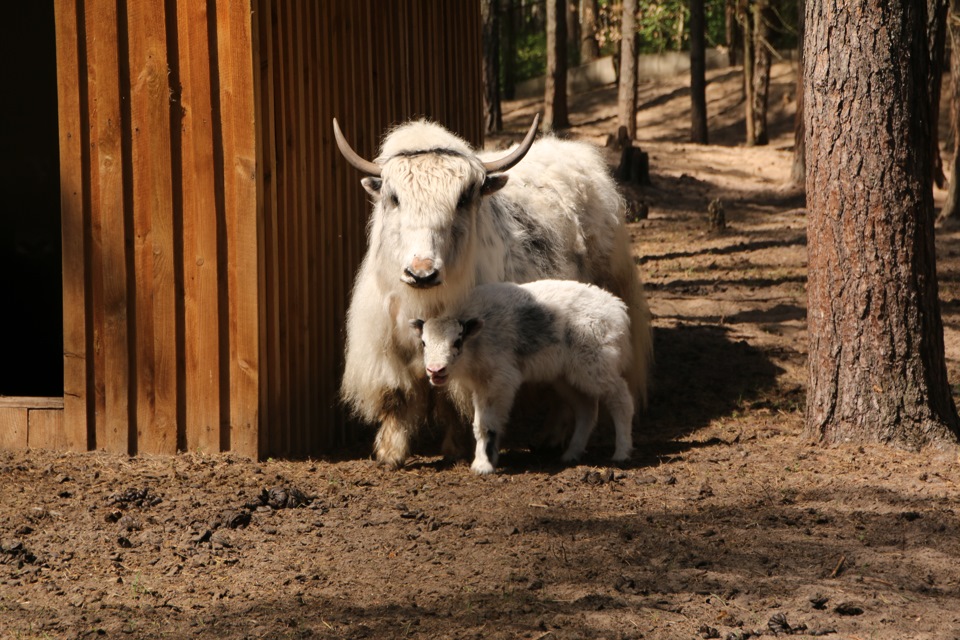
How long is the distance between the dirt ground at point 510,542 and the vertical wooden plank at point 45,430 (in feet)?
0.38

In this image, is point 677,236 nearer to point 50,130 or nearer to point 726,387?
point 726,387

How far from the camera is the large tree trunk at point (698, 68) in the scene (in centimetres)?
2325

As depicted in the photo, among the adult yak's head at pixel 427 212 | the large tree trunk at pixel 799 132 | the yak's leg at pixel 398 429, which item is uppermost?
the large tree trunk at pixel 799 132

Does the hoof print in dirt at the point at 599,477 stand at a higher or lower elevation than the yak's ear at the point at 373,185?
lower

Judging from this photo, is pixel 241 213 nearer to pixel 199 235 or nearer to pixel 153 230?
pixel 199 235

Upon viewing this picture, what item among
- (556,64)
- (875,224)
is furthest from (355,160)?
(556,64)

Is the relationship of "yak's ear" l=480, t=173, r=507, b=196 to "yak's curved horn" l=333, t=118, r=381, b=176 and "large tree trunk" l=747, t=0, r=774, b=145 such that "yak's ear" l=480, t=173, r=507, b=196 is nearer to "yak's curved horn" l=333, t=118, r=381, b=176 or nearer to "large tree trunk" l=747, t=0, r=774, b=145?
"yak's curved horn" l=333, t=118, r=381, b=176

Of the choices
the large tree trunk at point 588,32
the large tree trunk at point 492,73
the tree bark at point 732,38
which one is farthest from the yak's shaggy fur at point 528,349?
the large tree trunk at point 588,32

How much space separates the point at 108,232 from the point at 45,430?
1.18 metres

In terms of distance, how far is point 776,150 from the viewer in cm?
2316

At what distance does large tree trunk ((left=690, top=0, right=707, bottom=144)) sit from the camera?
23.2 meters

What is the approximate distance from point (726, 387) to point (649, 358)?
71cm

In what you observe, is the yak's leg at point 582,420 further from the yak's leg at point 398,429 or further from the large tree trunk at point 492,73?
the large tree trunk at point 492,73

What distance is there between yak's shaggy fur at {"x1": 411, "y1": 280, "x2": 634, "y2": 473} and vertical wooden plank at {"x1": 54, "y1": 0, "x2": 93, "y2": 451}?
6.39ft
